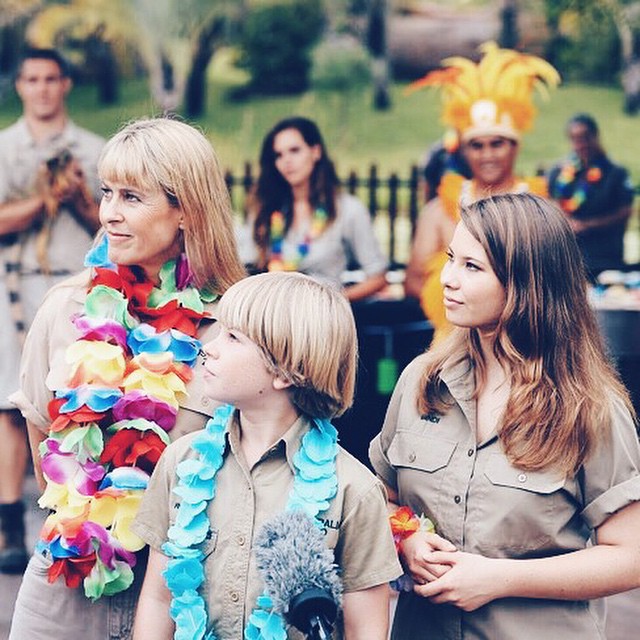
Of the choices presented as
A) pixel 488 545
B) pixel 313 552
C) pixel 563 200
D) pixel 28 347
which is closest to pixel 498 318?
pixel 488 545

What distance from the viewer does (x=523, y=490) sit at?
8.45ft

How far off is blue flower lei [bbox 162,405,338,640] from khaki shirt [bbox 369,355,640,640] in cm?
24

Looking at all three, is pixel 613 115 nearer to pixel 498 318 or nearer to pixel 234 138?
pixel 234 138

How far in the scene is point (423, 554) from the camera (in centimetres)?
260

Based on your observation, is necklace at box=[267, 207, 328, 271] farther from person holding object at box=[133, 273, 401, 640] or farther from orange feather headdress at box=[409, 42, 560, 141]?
person holding object at box=[133, 273, 401, 640]

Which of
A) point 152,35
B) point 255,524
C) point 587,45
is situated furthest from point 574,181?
point 255,524

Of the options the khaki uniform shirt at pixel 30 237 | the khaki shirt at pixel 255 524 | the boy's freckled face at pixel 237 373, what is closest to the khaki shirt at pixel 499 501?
the khaki shirt at pixel 255 524

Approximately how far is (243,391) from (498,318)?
550 mm

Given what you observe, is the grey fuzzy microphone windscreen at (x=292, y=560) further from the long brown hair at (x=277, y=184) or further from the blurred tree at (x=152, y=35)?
the blurred tree at (x=152, y=35)

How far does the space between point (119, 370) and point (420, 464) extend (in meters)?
0.69

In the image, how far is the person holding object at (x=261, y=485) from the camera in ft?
8.27

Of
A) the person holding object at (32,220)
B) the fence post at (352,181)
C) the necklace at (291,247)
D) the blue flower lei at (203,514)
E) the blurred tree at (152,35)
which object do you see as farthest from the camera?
the fence post at (352,181)

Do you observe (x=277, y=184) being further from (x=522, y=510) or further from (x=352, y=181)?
(x=522, y=510)

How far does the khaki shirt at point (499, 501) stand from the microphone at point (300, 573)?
0.39 meters
